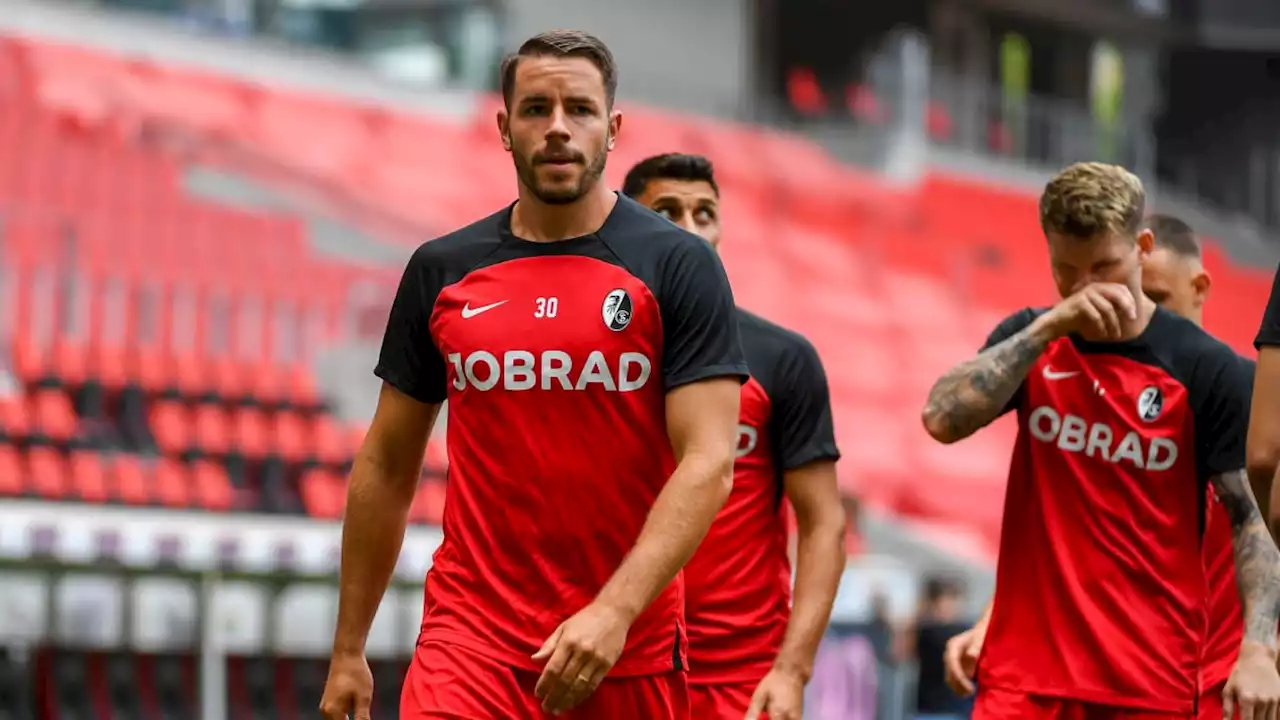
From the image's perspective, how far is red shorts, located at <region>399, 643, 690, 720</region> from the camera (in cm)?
394

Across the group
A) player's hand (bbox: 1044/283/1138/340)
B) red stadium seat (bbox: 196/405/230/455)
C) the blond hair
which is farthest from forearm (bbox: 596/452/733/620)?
red stadium seat (bbox: 196/405/230/455)

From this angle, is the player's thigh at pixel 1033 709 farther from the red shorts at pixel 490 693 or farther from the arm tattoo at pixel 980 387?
the red shorts at pixel 490 693

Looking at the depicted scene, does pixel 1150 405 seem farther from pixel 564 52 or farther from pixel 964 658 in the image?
pixel 564 52

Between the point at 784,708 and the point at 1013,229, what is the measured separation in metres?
24.8

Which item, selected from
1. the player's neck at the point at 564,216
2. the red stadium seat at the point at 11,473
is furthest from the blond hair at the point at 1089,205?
the red stadium seat at the point at 11,473

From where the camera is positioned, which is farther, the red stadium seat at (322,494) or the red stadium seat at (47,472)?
the red stadium seat at (322,494)

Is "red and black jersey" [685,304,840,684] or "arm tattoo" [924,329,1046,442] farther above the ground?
"arm tattoo" [924,329,1046,442]

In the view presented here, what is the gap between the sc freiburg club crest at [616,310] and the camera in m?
3.98

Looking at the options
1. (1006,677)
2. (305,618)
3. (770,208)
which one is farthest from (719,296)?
(770,208)

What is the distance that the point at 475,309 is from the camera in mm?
4066

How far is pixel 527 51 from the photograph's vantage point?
400cm

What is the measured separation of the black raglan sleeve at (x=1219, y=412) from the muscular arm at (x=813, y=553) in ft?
3.12

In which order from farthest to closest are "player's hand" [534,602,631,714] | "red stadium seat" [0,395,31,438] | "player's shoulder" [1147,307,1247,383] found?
1. "red stadium seat" [0,395,31,438]
2. "player's shoulder" [1147,307,1247,383]
3. "player's hand" [534,602,631,714]

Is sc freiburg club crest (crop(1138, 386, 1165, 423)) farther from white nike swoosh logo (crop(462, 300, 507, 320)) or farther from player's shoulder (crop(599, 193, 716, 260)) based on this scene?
white nike swoosh logo (crop(462, 300, 507, 320))
